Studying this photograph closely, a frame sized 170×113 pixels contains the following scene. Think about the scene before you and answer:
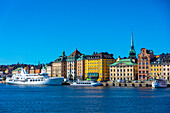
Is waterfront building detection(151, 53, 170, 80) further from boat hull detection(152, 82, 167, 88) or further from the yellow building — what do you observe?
boat hull detection(152, 82, 167, 88)

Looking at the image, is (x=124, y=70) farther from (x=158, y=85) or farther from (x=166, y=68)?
(x=158, y=85)

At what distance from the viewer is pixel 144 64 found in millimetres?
160125

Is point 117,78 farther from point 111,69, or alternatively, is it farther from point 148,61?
point 148,61

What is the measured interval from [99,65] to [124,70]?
20.4 m

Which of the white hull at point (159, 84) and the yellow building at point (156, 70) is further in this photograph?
the yellow building at point (156, 70)

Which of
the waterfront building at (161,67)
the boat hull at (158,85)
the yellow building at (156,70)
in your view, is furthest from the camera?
the yellow building at (156,70)

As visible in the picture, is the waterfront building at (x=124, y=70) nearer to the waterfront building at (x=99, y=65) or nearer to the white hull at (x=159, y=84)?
the waterfront building at (x=99, y=65)

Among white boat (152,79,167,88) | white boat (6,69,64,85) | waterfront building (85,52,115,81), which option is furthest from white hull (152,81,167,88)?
waterfront building (85,52,115,81)

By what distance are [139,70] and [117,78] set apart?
1530cm

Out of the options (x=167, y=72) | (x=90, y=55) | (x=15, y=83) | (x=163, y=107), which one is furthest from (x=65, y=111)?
(x=90, y=55)

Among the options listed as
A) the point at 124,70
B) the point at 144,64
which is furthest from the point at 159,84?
the point at 124,70

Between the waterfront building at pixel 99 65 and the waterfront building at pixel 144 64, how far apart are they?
88.0ft

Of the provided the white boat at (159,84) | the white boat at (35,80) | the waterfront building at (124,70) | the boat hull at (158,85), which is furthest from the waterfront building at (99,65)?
the boat hull at (158,85)

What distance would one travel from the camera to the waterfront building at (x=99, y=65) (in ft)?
610
